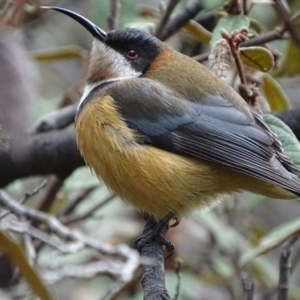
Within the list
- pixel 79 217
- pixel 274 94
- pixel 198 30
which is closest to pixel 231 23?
pixel 198 30

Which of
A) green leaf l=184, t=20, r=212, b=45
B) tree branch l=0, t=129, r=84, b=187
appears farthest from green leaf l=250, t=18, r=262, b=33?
tree branch l=0, t=129, r=84, b=187

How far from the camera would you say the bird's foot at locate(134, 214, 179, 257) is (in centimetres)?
277

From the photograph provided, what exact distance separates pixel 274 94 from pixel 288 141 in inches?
28.5

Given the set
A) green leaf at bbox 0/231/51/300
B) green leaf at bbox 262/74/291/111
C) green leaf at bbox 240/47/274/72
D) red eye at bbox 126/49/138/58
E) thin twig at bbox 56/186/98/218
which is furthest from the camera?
thin twig at bbox 56/186/98/218

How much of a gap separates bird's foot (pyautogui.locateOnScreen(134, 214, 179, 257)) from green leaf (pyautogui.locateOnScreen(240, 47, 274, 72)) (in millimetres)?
755

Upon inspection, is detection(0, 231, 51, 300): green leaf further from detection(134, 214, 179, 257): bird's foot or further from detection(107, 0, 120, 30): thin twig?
detection(107, 0, 120, 30): thin twig

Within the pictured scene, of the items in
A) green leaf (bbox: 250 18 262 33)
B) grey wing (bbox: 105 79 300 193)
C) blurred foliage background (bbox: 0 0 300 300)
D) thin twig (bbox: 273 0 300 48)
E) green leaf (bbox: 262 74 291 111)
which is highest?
thin twig (bbox: 273 0 300 48)

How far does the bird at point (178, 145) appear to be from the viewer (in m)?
2.71

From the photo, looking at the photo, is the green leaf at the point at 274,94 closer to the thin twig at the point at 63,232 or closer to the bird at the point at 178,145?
the bird at the point at 178,145

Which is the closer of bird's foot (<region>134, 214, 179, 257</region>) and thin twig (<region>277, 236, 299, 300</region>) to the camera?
thin twig (<region>277, 236, 299, 300</region>)

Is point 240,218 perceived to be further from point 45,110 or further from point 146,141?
point 146,141

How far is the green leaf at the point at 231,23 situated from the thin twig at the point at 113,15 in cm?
52

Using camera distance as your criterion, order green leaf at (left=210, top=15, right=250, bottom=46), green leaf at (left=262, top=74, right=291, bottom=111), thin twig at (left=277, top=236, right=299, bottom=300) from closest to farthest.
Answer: thin twig at (left=277, top=236, right=299, bottom=300) < green leaf at (left=210, top=15, right=250, bottom=46) < green leaf at (left=262, top=74, right=291, bottom=111)

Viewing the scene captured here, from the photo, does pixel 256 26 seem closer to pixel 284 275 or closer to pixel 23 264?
pixel 284 275
